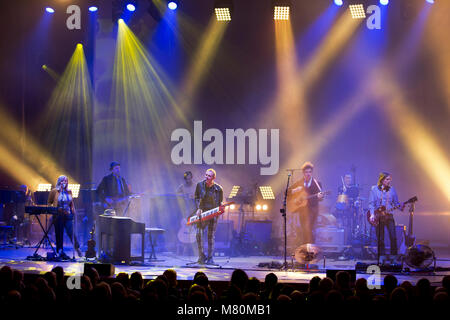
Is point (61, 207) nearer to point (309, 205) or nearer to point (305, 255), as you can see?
point (305, 255)

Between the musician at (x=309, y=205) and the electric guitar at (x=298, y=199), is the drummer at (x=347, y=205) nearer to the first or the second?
the musician at (x=309, y=205)

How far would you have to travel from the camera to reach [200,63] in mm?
14938

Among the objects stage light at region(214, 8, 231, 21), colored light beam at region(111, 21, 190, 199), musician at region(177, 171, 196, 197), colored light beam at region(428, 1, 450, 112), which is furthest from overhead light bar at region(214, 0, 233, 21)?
colored light beam at region(428, 1, 450, 112)

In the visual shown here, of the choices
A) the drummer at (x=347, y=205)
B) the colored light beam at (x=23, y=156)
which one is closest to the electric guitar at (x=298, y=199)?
the drummer at (x=347, y=205)

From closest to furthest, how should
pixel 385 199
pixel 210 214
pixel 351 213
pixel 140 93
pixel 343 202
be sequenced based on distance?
pixel 210 214 → pixel 385 199 → pixel 343 202 → pixel 351 213 → pixel 140 93

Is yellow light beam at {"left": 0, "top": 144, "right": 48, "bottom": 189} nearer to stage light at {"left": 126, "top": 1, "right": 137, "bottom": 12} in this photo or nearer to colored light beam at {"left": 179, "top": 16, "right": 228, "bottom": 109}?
colored light beam at {"left": 179, "top": 16, "right": 228, "bottom": 109}

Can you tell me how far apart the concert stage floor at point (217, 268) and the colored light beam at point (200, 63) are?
5.29 meters

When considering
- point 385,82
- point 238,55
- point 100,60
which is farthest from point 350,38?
point 100,60

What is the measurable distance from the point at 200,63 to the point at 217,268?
7.46 metres

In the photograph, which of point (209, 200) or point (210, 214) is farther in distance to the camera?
point (209, 200)

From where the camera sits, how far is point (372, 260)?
451 inches

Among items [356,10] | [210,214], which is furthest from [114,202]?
[356,10]

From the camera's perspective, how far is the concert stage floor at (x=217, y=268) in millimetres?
8156
